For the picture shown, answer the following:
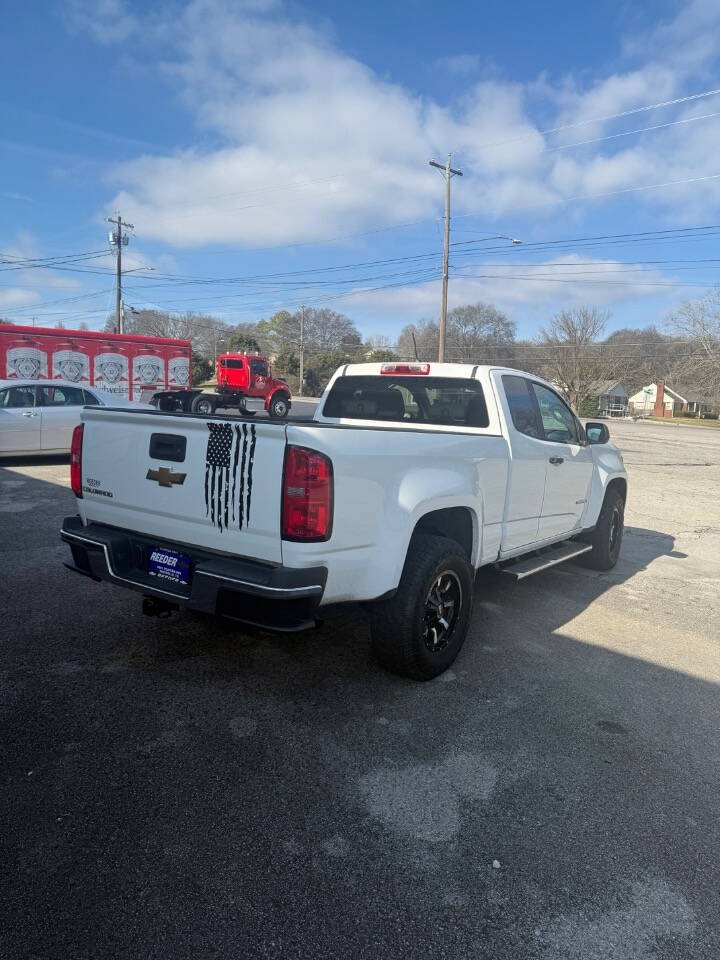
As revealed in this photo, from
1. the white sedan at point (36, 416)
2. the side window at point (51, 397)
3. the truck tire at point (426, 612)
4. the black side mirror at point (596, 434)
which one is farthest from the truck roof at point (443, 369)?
the side window at point (51, 397)

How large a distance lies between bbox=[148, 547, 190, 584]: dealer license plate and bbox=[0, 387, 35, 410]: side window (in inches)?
355

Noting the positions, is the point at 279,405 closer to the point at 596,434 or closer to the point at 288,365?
the point at 596,434

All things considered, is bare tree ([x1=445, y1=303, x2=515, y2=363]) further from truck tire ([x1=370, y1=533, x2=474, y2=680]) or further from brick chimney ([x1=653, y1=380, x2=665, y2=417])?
truck tire ([x1=370, y1=533, x2=474, y2=680])

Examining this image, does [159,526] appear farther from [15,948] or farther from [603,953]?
[603,953]

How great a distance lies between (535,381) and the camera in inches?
218

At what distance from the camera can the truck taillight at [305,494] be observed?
3051 mm

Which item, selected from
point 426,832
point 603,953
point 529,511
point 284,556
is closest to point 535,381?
point 529,511

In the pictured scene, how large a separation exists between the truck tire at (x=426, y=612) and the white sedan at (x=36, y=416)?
367 inches

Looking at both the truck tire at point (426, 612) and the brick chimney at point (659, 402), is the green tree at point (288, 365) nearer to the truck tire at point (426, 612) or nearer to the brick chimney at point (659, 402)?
the brick chimney at point (659, 402)

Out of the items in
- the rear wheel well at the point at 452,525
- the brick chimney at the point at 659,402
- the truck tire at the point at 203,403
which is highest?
the brick chimney at the point at 659,402

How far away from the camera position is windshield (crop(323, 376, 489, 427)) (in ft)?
16.5

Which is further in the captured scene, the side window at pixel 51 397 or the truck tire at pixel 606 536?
the side window at pixel 51 397

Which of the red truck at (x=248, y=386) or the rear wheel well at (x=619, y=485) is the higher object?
the red truck at (x=248, y=386)

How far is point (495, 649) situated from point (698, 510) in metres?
7.97
